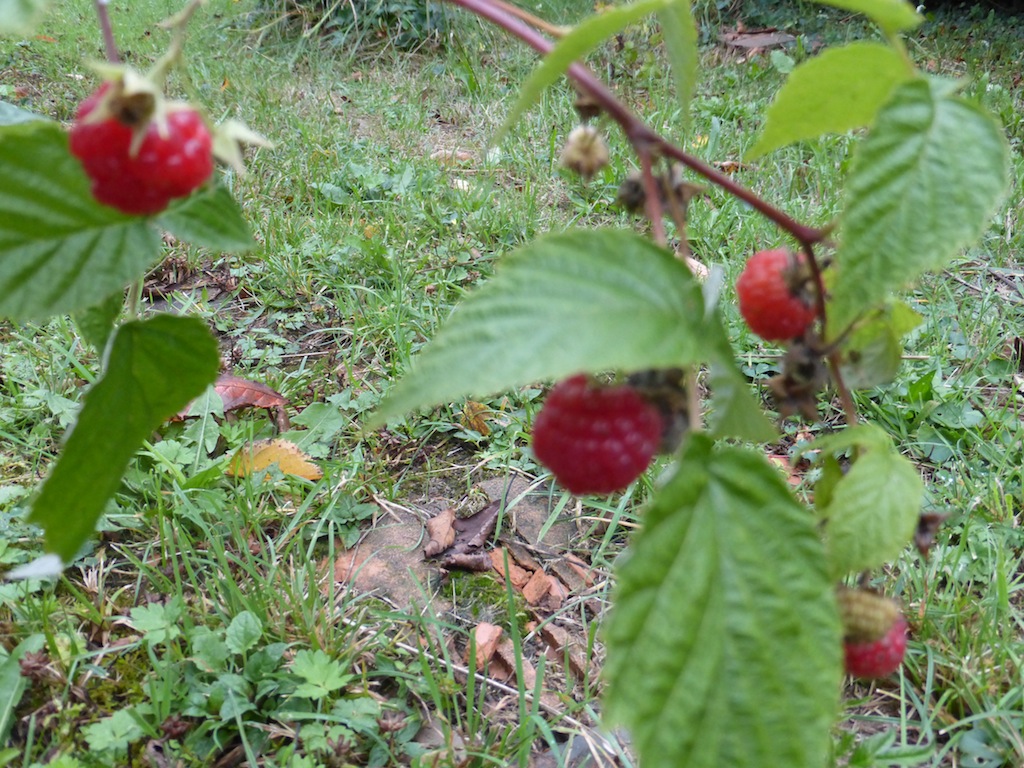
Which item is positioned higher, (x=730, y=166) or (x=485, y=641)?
(x=730, y=166)

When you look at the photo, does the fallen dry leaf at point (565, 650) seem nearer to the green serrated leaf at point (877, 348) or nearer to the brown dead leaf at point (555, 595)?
the brown dead leaf at point (555, 595)

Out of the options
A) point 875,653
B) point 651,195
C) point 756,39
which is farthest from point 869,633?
point 756,39

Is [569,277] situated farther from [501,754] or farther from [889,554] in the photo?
[501,754]

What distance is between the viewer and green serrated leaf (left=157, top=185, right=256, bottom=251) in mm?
506

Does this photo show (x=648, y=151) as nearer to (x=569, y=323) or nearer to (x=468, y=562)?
(x=569, y=323)

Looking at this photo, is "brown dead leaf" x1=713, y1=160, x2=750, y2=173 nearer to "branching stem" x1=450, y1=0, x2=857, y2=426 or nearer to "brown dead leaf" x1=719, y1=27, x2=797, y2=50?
"brown dead leaf" x1=719, y1=27, x2=797, y2=50

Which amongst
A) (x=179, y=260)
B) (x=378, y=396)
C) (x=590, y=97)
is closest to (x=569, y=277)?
(x=590, y=97)

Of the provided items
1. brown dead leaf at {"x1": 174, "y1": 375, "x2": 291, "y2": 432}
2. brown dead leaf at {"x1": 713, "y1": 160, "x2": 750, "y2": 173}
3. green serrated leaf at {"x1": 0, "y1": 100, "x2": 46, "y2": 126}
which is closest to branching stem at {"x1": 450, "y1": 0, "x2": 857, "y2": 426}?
green serrated leaf at {"x1": 0, "y1": 100, "x2": 46, "y2": 126}

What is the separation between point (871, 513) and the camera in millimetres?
445

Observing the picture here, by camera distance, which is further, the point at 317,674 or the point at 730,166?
the point at 730,166

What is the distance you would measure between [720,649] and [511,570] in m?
0.83

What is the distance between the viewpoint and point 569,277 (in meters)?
0.34

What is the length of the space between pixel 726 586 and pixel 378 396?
1.11 metres

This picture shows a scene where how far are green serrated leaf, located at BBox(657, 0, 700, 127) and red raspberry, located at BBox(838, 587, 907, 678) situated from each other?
312 mm
